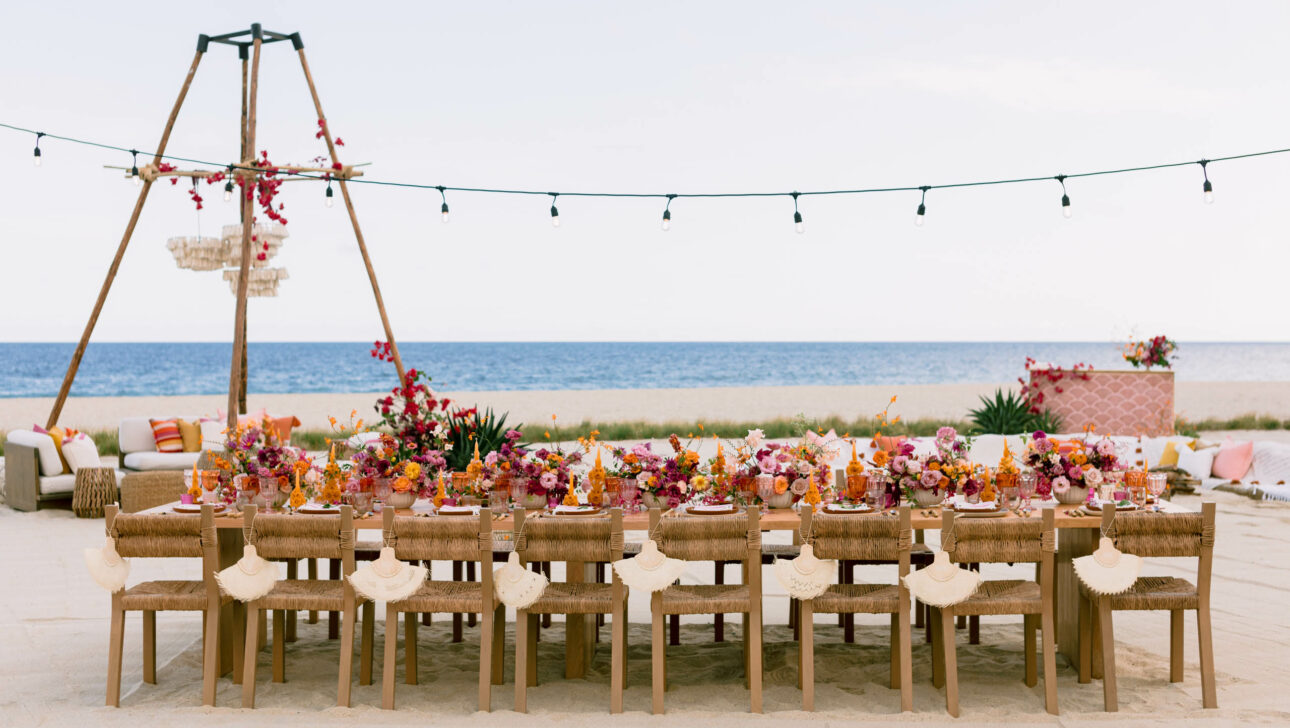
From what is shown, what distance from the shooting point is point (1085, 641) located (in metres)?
4.73

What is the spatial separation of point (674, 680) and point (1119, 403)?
9.05 meters

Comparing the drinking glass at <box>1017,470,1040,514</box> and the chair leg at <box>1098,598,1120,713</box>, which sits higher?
the drinking glass at <box>1017,470,1040,514</box>

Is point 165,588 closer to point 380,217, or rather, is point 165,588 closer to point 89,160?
point 89,160

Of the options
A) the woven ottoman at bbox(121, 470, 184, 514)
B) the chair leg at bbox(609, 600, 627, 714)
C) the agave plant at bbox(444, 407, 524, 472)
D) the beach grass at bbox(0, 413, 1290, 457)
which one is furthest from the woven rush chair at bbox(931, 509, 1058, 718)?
the beach grass at bbox(0, 413, 1290, 457)

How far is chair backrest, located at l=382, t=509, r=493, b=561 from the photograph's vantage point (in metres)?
4.29

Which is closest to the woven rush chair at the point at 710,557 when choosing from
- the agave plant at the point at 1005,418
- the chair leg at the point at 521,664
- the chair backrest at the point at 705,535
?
the chair backrest at the point at 705,535

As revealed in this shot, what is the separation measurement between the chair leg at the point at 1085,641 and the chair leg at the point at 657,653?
73.4 inches

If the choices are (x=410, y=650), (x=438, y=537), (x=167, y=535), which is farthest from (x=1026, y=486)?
A: (x=167, y=535)

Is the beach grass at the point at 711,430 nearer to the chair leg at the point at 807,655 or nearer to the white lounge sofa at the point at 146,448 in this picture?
the white lounge sofa at the point at 146,448

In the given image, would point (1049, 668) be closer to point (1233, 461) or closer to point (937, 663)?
point (937, 663)

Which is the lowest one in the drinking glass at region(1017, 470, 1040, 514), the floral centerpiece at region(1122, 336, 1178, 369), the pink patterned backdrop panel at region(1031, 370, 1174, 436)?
the drinking glass at region(1017, 470, 1040, 514)

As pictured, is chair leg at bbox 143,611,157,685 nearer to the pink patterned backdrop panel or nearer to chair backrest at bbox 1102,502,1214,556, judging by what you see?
chair backrest at bbox 1102,502,1214,556

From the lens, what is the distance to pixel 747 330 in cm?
4253

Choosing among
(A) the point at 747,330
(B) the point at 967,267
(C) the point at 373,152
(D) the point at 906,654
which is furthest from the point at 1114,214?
(D) the point at 906,654
